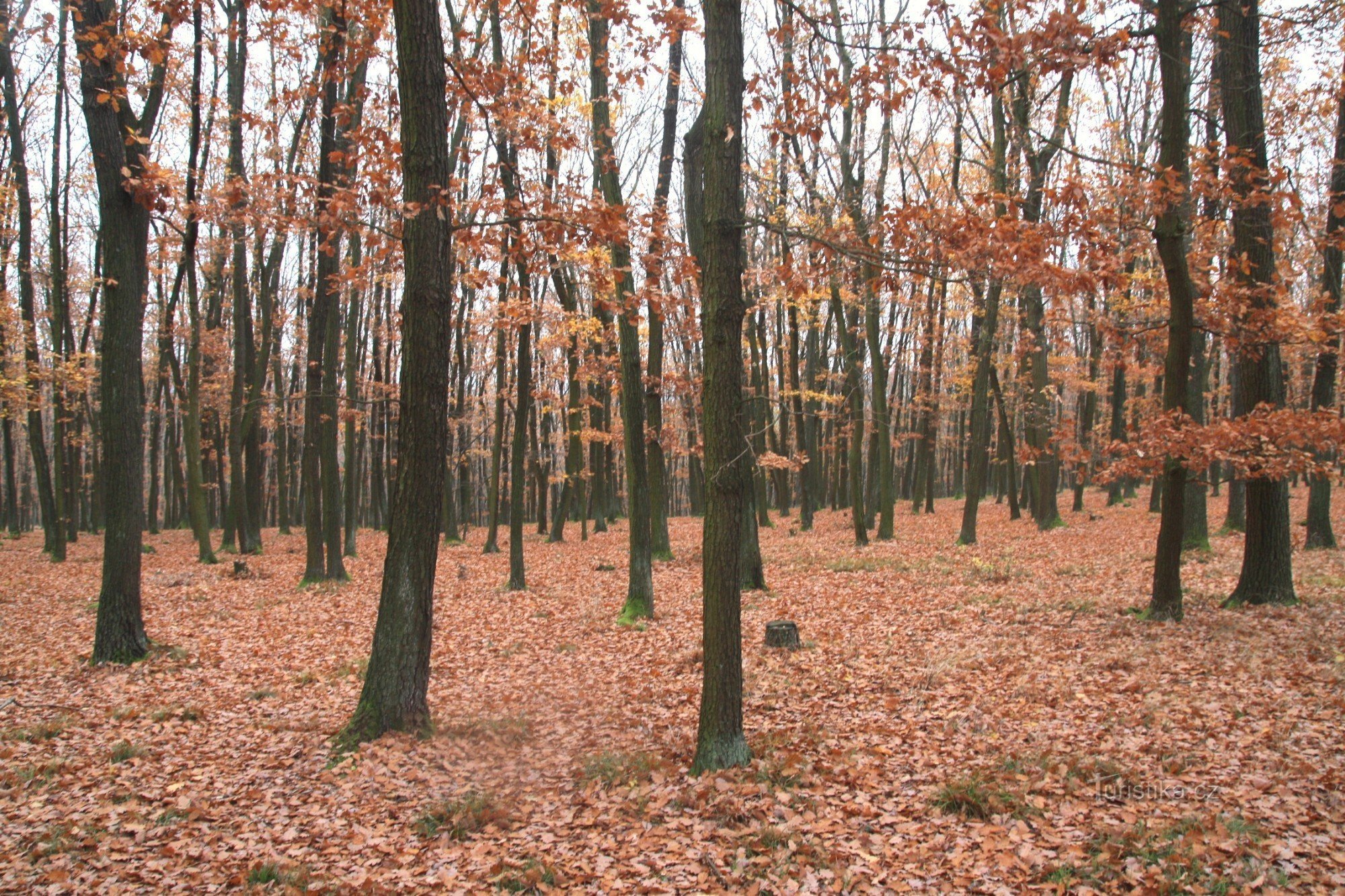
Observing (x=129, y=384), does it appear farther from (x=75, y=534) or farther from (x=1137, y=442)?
(x=75, y=534)

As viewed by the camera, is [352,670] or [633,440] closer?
[352,670]

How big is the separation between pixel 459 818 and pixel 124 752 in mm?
3126

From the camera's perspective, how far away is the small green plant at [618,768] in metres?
5.55

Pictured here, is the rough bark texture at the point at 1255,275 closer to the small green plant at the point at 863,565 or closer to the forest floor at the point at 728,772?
the forest floor at the point at 728,772

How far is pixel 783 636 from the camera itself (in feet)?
28.8

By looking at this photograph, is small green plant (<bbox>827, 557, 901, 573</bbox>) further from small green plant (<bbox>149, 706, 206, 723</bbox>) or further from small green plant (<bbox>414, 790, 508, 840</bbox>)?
small green plant (<bbox>149, 706, 206, 723</bbox>)

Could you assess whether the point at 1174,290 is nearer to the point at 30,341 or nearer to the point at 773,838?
the point at 773,838

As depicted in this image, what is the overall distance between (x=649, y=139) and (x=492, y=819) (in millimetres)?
18255

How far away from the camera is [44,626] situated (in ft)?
34.3

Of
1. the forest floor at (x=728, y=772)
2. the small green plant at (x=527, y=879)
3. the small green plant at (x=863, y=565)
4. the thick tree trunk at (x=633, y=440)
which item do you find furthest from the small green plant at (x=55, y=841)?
the small green plant at (x=863, y=565)

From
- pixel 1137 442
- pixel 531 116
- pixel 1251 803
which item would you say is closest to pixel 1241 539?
pixel 1137 442

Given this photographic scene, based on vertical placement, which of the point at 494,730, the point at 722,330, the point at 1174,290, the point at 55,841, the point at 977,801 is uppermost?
the point at 1174,290

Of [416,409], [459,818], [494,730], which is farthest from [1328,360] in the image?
[459,818]

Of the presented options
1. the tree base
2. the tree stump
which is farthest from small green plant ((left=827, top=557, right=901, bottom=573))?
the tree base
